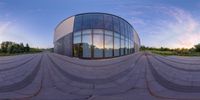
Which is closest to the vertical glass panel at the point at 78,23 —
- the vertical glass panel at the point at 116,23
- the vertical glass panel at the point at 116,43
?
the vertical glass panel at the point at 116,23

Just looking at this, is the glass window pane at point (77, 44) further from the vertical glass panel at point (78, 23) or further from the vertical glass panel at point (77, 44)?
the vertical glass panel at point (78, 23)

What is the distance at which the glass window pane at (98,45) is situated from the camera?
34781mm

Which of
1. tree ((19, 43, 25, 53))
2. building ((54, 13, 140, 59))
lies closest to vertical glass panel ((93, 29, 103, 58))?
building ((54, 13, 140, 59))

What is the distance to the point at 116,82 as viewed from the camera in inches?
465

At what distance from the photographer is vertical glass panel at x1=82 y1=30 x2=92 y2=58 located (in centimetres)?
3488

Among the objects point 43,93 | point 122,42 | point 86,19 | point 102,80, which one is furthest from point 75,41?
point 43,93

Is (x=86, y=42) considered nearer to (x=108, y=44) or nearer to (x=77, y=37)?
(x=77, y=37)

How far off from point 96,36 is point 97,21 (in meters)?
2.55

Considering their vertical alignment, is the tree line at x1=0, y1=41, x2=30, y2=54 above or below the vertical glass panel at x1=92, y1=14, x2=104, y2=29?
below

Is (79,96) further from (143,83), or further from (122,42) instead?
(122,42)

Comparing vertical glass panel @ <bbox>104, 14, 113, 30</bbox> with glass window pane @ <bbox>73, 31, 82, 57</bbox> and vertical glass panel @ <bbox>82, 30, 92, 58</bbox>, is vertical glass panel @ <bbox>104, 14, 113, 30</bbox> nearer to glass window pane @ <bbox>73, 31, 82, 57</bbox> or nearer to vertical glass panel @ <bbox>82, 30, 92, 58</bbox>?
vertical glass panel @ <bbox>82, 30, 92, 58</bbox>

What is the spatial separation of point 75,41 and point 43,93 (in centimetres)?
2818

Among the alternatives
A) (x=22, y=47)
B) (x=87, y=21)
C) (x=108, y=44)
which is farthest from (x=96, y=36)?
(x=22, y=47)

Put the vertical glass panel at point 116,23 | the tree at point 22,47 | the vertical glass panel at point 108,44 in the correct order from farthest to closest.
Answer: the tree at point 22,47 → the vertical glass panel at point 116,23 → the vertical glass panel at point 108,44
